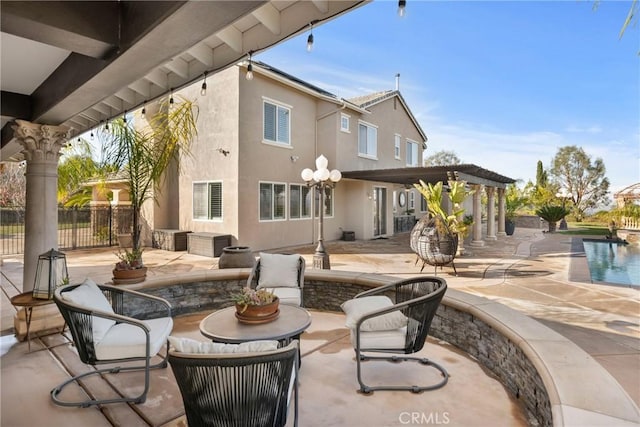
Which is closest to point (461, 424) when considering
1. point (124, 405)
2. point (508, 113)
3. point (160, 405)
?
point (160, 405)

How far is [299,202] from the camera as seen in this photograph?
12.7 metres

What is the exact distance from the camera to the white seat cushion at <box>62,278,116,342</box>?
116 inches

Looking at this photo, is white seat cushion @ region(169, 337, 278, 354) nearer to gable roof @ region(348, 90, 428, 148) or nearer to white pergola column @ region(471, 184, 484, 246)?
white pergola column @ region(471, 184, 484, 246)

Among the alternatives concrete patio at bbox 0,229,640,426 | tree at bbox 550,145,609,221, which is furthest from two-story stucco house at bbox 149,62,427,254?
tree at bbox 550,145,609,221

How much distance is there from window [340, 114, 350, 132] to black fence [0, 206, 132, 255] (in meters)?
8.81

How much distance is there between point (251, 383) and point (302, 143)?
11544 mm

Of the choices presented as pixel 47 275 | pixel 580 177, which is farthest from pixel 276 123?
pixel 580 177

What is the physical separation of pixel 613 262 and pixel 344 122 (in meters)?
10.2

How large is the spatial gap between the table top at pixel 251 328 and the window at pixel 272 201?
7.90 metres

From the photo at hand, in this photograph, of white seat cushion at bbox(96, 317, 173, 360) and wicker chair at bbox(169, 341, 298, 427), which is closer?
wicker chair at bbox(169, 341, 298, 427)

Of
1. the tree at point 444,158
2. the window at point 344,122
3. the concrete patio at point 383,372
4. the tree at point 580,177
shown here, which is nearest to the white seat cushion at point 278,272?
the concrete patio at point 383,372

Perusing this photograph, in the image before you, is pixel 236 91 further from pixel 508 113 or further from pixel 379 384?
pixel 508 113

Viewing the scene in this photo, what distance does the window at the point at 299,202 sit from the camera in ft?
40.5

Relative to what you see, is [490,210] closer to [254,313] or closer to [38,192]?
[254,313]
